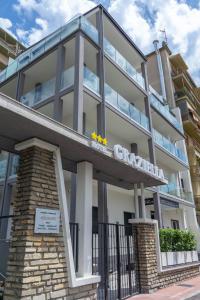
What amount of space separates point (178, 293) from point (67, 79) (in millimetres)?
10217

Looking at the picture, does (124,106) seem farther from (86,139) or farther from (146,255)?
(86,139)

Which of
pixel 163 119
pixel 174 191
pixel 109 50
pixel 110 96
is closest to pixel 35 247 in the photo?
pixel 110 96

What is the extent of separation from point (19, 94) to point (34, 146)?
10.5 metres

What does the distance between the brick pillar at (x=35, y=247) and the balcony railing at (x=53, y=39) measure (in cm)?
990

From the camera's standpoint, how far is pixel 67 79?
1297 centimetres

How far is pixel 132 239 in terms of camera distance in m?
9.23

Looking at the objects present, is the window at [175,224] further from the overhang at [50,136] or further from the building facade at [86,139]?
the overhang at [50,136]

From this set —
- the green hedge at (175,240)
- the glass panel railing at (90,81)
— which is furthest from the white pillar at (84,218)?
the glass panel railing at (90,81)

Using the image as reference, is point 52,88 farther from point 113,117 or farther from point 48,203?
point 48,203

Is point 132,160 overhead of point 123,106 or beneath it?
beneath

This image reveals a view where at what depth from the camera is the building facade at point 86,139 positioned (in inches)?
226

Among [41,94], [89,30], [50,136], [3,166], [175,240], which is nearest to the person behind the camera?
[50,136]

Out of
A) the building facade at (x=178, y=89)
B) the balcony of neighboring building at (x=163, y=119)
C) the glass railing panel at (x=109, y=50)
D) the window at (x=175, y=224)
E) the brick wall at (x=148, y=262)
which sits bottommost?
the brick wall at (x=148, y=262)

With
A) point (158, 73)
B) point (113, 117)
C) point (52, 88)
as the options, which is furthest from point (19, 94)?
point (158, 73)
